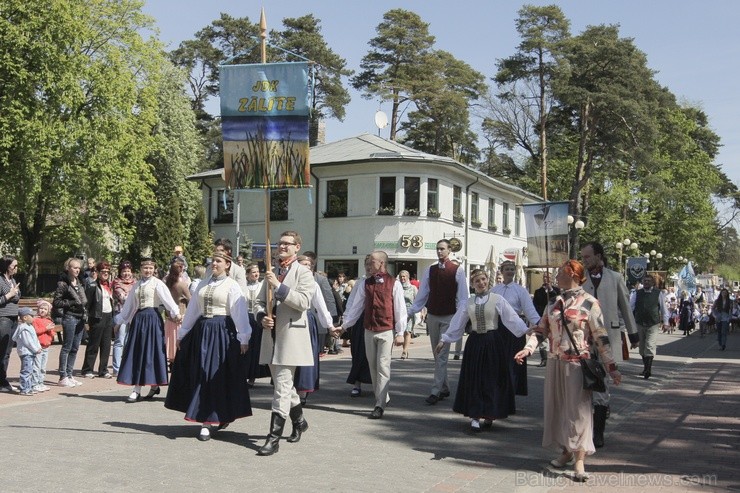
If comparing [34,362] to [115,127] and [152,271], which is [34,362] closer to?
[152,271]

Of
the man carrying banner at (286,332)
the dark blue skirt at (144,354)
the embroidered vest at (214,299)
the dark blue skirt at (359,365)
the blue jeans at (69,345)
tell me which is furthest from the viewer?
the blue jeans at (69,345)

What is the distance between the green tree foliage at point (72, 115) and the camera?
34062 mm

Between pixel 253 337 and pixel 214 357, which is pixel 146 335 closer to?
pixel 253 337

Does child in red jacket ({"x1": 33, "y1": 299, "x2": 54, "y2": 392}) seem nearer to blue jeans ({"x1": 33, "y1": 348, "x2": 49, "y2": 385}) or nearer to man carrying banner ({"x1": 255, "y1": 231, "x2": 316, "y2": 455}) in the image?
blue jeans ({"x1": 33, "y1": 348, "x2": 49, "y2": 385})

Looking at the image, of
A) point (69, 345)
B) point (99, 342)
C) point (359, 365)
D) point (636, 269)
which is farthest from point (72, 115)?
point (359, 365)

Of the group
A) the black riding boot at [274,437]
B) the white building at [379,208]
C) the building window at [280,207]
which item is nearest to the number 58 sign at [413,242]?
the white building at [379,208]

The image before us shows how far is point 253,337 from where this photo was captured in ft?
39.5

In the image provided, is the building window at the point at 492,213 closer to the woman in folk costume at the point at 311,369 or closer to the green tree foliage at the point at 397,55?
Answer: the green tree foliage at the point at 397,55

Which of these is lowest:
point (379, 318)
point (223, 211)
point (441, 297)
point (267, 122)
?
point (379, 318)

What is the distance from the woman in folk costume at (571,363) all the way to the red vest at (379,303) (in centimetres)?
320

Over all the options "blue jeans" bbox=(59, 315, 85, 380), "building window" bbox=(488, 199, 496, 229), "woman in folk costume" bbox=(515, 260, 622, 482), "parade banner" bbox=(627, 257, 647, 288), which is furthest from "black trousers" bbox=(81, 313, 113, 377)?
"building window" bbox=(488, 199, 496, 229)

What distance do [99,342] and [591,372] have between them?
31.1 feet

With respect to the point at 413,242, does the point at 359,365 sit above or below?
below

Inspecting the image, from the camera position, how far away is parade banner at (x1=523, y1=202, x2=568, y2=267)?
16.2 metres
